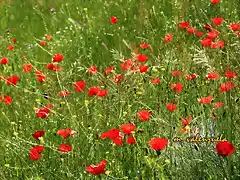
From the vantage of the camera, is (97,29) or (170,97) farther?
(97,29)

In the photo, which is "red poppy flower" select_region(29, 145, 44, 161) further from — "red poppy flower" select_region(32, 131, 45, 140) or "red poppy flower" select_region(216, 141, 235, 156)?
"red poppy flower" select_region(216, 141, 235, 156)

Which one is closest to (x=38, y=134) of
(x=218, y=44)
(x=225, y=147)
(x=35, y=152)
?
(x=35, y=152)

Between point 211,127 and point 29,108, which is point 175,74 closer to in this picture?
point 211,127

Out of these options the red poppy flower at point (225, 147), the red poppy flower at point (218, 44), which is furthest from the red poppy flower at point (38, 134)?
the red poppy flower at point (218, 44)

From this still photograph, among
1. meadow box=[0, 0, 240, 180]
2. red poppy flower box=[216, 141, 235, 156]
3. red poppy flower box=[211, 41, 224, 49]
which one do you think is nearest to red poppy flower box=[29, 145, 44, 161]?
meadow box=[0, 0, 240, 180]

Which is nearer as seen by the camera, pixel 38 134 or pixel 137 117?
pixel 38 134

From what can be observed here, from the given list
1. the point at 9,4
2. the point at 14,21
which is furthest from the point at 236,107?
the point at 9,4

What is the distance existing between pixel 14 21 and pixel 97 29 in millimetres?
1371

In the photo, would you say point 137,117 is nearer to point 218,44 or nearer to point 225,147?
point 218,44

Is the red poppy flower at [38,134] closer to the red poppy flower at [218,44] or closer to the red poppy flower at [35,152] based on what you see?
the red poppy flower at [35,152]

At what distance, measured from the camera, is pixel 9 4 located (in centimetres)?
606

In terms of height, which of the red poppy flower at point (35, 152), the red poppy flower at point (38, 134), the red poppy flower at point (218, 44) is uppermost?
the red poppy flower at point (218, 44)

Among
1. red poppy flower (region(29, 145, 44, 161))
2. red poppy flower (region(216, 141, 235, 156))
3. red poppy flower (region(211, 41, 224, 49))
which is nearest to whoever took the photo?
red poppy flower (region(216, 141, 235, 156))

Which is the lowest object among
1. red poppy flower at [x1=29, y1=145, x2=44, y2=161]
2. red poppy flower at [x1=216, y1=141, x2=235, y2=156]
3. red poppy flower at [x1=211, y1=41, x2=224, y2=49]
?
red poppy flower at [x1=216, y1=141, x2=235, y2=156]
